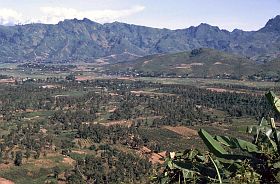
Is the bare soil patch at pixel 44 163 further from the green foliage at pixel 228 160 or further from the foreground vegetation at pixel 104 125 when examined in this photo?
the green foliage at pixel 228 160

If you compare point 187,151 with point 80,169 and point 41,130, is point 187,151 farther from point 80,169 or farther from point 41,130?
point 41,130

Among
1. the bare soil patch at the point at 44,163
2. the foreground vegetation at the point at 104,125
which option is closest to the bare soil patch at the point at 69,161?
the foreground vegetation at the point at 104,125

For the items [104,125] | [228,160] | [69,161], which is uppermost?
[228,160]

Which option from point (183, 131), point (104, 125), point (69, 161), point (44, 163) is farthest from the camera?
point (104, 125)

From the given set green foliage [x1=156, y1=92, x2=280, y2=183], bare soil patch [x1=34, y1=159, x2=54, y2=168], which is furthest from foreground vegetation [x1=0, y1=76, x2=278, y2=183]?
green foliage [x1=156, y1=92, x2=280, y2=183]

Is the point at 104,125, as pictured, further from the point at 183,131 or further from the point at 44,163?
the point at 44,163

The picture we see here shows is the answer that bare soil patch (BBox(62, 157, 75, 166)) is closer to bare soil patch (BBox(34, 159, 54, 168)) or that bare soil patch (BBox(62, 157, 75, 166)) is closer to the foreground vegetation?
the foreground vegetation

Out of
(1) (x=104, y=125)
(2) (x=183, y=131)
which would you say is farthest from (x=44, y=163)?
(2) (x=183, y=131)

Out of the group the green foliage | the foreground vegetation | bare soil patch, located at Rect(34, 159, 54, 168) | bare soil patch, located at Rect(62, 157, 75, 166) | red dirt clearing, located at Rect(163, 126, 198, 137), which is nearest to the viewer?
the green foliage

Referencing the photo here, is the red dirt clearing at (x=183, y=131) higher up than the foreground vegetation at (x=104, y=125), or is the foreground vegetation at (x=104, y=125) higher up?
the foreground vegetation at (x=104, y=125)

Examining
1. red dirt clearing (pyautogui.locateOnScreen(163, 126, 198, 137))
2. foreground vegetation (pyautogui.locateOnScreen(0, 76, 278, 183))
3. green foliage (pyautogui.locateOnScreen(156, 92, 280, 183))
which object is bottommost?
red dirt clearing (pyautogui.locateOnScreen(163, 126, 198, 137))

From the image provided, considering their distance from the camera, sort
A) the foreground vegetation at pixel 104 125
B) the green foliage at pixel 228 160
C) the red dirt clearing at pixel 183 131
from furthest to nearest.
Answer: the red dirt clearing at pixel 183 131 < the foreground vegetation at pixel 104 125 < the green foliage at pixel 228 160

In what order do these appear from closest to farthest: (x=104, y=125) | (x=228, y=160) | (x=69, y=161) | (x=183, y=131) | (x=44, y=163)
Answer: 1. (x=228, y=160)
2. (x=44, y=163)
3. (x=69, y=161)
4. (x=183, y=131)
5. (x=104, y=125)

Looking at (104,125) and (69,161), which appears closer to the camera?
(69,161)
